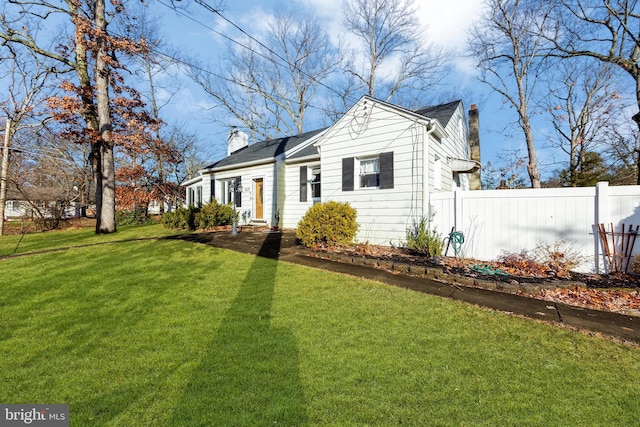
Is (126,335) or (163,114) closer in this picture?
(126,335)

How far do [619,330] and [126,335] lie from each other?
547 cm

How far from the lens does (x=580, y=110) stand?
17.4 m

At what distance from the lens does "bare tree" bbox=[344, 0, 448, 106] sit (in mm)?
18562

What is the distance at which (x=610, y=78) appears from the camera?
1573cm

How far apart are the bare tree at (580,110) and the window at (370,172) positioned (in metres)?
13.5

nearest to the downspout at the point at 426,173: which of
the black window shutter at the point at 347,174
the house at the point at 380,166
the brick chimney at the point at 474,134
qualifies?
the house at the point at 380,166

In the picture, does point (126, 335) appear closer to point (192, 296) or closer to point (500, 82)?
point (192, 296)

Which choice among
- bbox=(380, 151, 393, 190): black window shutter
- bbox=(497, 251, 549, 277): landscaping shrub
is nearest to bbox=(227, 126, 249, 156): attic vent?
bbox=(380, 151, 393, 190): black window shutter

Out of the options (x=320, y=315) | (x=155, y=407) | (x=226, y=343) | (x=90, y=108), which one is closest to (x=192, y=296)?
(x=226, y=343)

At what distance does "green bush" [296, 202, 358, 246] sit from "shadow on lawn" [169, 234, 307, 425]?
12.4 feet

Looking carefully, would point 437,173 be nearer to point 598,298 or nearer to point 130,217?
point 598,298

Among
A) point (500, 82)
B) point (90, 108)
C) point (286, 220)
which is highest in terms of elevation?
point (500, 82)

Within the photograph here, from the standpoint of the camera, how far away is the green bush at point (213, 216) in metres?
12.1

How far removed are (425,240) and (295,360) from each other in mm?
4857
